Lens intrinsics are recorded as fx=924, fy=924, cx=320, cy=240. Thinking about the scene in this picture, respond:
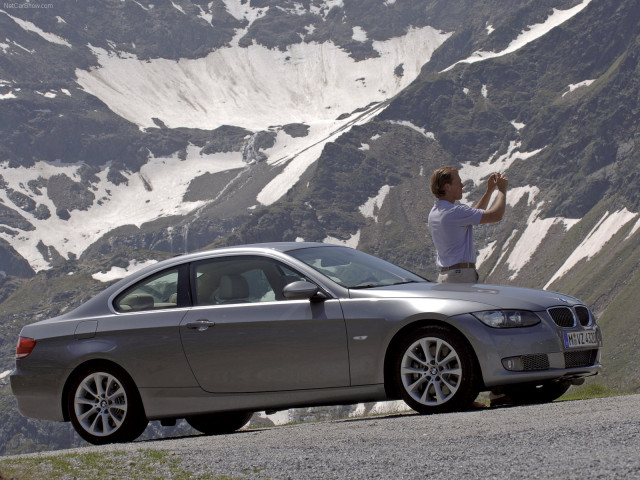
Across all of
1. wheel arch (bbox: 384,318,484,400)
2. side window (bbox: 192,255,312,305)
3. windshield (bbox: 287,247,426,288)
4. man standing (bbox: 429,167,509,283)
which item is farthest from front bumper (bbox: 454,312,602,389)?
man standing (bbox: 429,167,509,283)

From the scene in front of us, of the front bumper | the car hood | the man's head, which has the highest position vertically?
the man's head

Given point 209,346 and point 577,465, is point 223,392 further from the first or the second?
point 577,465

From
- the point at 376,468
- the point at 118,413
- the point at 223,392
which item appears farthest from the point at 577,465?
the point at 118,413

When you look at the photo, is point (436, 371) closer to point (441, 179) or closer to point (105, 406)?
point (441, 179)

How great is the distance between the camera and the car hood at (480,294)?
29.3ft

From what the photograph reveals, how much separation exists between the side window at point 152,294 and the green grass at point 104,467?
2675mm

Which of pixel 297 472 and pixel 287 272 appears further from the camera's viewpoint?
pixel 287 272

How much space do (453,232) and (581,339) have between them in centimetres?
241

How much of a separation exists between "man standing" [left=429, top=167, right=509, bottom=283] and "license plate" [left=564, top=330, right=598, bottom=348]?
1.84 m

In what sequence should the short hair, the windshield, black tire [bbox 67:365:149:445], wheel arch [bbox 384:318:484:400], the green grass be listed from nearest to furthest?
the green grass
wheel arch [bbox 384:318:484:400]
the windshield
black tire [bbox 67:365:149:445]
the short hair

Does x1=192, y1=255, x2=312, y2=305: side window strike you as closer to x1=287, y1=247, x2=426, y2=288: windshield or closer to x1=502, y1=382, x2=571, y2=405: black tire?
x1=287, y1=247, x2=426, y2=288: windshield

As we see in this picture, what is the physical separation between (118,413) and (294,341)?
2237 millimetres

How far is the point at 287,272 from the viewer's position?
9.70 metres

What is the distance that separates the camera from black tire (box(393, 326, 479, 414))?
884 cm
